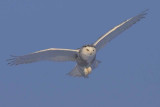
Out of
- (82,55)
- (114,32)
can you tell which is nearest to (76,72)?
(82,55)

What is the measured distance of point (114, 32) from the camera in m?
39.2

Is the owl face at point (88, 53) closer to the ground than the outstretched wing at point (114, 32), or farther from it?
closer to the ground

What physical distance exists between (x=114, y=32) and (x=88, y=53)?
4.69 m

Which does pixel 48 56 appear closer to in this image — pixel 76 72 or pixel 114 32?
pixel 76 72

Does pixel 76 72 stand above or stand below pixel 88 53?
below

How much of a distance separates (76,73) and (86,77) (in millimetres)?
1553

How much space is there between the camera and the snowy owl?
3597cm

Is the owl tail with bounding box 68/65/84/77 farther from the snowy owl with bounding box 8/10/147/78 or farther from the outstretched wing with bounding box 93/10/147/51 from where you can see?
the outstretched wing with bounding box 93/10/147/51

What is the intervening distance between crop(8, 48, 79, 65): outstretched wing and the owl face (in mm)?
1191

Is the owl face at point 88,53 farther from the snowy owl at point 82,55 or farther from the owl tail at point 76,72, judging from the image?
the owl tail at point 76,72

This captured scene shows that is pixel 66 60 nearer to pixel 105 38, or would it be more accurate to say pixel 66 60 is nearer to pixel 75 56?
pixel 75 56

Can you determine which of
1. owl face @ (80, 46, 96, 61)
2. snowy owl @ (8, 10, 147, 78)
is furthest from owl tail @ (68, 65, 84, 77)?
owl face @ (80, 46, 96, 61)

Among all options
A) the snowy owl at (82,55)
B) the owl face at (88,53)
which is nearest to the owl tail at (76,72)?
the snowy owl at (82,55)

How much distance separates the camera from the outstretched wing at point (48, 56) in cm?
3588
